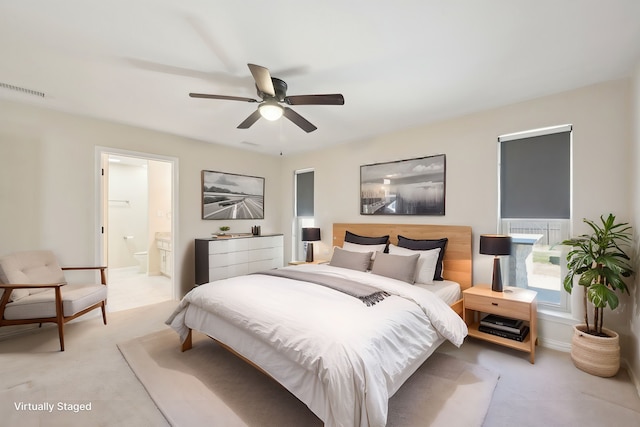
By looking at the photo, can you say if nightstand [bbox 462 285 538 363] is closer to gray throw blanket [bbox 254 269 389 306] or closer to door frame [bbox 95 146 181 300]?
gray throw blanket [bbox 254 269 389 306]

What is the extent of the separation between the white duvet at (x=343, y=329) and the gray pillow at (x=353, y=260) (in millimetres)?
599

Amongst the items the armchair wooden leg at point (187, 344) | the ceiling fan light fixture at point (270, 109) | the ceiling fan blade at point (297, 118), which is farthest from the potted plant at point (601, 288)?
the armchair wooden leg at point (187, 344)

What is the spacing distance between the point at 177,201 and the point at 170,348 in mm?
2384

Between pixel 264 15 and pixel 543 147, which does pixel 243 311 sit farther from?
pixel 543 147

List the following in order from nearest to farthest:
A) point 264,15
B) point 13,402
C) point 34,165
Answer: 1. point 264,15
2. point 13,402
3. point 34,165

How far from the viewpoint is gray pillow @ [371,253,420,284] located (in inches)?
118

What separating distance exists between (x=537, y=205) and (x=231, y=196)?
456 centimetres

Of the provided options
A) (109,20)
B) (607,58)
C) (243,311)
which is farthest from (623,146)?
(109,20)

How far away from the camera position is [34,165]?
316 centimetres

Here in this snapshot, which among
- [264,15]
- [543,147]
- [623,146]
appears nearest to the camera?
A: [264,15]

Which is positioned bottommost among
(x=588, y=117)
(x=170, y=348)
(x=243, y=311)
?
(x=170, y=348)

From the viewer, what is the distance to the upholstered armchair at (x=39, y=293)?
2.60 meters

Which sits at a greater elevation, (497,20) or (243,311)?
(497,20)

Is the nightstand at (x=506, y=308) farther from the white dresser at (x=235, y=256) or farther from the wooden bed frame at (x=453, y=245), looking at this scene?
the white dresser at (x=235, y=256)
